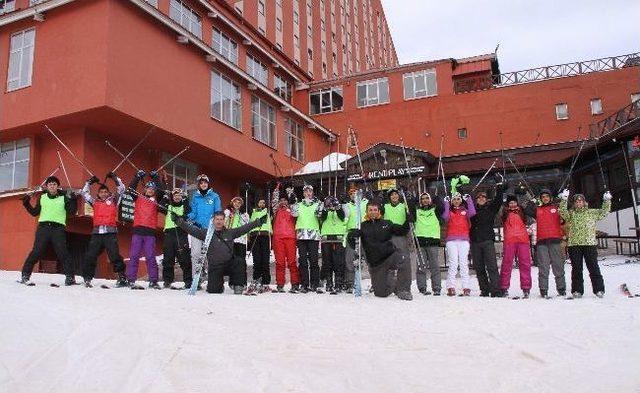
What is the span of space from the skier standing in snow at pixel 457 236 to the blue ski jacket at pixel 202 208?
388 centimetres

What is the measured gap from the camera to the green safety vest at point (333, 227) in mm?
9328

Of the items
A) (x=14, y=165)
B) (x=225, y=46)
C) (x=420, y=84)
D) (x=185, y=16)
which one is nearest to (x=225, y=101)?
(x=185, y=16)

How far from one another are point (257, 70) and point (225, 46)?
2.65m

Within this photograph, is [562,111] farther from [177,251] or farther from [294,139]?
[177,251]

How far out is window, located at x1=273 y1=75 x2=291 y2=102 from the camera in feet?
91.8

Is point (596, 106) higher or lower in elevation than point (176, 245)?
higher

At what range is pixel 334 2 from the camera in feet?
139

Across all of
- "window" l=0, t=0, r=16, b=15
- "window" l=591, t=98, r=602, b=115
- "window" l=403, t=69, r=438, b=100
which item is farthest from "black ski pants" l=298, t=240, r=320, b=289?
"window" l=591, t=98, r=602, b=115

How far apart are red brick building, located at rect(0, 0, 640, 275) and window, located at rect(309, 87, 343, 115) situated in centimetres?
7

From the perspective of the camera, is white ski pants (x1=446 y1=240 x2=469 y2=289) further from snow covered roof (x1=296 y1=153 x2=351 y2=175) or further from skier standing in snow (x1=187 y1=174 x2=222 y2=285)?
snow covered roof (x1=296 y1=153 x2=351 y2=175)

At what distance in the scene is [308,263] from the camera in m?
9.26

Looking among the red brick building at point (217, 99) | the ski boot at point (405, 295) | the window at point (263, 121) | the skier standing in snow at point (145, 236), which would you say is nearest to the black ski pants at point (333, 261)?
the ski boot at point (405, 295)

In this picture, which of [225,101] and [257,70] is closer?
[225,101]

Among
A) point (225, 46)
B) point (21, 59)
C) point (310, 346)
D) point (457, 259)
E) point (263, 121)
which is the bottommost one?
point (310, 346)
